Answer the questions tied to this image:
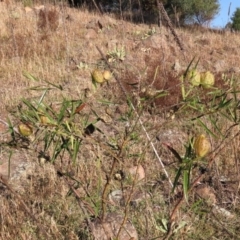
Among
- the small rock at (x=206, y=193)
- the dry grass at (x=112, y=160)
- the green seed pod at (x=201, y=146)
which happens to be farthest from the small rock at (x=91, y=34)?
the green seed pod at (x=201, y=146)

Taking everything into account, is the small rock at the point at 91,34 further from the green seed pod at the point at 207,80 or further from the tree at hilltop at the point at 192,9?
the tree at hilltop at the point at 192,9

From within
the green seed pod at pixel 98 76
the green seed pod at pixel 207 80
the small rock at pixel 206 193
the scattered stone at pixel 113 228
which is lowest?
the small rock at pixel 206 193

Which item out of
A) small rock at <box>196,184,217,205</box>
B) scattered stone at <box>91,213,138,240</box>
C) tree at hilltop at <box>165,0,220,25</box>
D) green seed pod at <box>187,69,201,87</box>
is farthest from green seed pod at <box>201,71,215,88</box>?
tree at hilltop at <box>165,0,220,25</box>

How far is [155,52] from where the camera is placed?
22.5 feet

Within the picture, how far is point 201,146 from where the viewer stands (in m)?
0.90

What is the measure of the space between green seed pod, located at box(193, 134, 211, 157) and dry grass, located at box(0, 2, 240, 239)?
0.12 meters

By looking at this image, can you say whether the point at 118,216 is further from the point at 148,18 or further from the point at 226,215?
the point at 148,18

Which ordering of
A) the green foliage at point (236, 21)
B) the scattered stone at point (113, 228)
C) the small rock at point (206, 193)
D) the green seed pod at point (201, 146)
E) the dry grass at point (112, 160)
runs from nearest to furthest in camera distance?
the green seed pod at point (201, 146)
the dry grass at point (112, 160)
the scattered stone at point (113, 228)
the small rock at point (206, 193)
the green foliage at point (236, 21)

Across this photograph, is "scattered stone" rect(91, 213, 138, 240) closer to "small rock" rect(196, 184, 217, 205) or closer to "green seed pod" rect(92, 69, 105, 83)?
"small rock" rect(196, 184, 217, 205)

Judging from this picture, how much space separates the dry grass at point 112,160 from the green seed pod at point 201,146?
118 millimetres

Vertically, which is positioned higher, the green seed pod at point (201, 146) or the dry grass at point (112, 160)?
the green seed pod at point (201, 146)

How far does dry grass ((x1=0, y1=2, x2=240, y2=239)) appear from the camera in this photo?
1.34 metres

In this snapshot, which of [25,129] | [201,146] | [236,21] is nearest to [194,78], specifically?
[201,146]

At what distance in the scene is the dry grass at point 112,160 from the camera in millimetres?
1342
